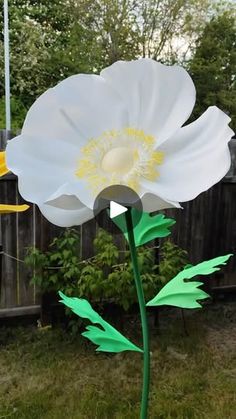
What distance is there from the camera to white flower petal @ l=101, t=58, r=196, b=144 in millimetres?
593

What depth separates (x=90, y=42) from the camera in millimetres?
14836

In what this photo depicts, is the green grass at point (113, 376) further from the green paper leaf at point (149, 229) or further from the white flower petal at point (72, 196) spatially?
the white flower petal at point (72, 196)

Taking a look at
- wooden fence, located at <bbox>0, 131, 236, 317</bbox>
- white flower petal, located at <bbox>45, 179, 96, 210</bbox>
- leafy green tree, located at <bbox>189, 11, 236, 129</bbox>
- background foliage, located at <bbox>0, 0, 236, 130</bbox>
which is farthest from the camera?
leafy green tree, located at <bbox>189, 11, 236, 129</bbox>

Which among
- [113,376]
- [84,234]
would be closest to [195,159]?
[113,376]

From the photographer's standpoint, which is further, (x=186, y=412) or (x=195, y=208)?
(x=195, y=208)

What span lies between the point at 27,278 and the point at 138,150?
2.22 m

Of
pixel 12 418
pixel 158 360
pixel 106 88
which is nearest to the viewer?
pixel 106 88

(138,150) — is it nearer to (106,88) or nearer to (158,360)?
(106,88)

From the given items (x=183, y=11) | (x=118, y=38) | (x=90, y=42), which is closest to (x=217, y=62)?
(x=183, y=11)

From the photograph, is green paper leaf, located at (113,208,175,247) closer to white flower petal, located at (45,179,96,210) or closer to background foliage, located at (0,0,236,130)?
white flower petal, located at (45,179,96,210)

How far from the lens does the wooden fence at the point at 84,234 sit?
260 cm

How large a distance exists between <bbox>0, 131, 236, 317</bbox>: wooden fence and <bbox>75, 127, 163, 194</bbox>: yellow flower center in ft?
6.34

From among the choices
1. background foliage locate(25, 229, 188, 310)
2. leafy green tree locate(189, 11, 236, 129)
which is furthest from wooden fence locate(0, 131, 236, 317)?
leafy green tree locate(189, 11, 236, 129)

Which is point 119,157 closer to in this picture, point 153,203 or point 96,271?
point 153,203
